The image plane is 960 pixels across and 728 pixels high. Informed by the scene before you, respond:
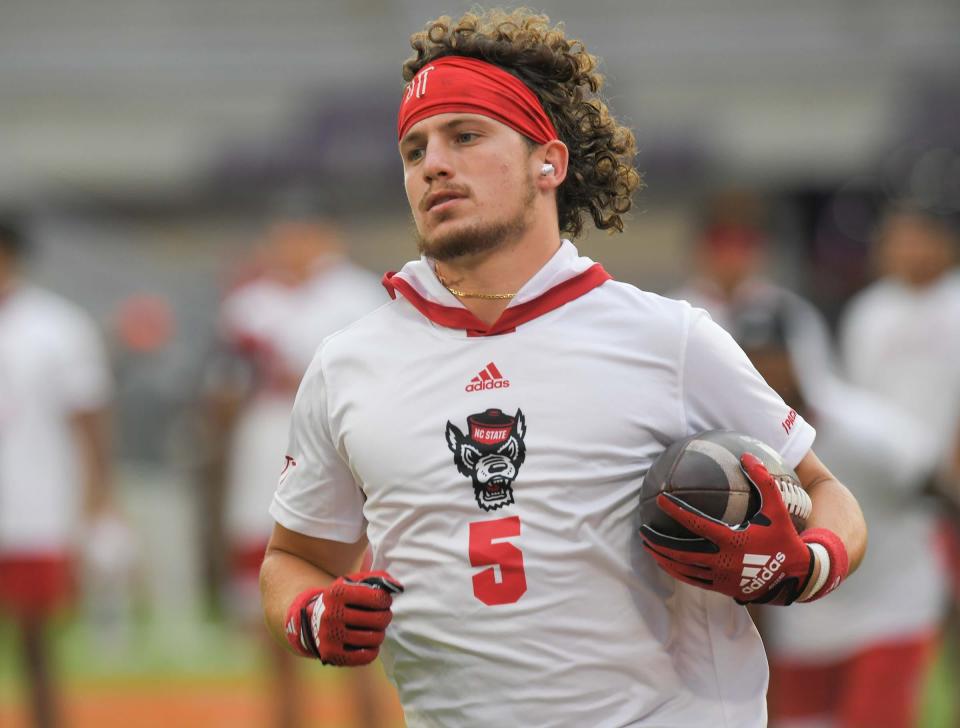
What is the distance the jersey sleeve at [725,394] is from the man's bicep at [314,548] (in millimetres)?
810

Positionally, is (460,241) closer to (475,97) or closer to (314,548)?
(475,97)

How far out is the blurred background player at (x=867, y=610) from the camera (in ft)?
18.4

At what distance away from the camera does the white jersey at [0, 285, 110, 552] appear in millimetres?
7516

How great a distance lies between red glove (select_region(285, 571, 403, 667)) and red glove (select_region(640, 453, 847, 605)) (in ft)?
1.68

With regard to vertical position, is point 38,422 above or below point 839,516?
above

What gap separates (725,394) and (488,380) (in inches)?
18.2

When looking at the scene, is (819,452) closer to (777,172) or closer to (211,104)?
(777,172)

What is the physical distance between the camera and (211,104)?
80.9ft

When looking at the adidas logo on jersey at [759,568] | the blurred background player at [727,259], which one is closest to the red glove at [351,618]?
the adidas logo on jersey at [759,568]

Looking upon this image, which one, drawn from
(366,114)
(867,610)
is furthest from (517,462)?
(366,114)

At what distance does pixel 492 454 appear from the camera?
2.92 meters

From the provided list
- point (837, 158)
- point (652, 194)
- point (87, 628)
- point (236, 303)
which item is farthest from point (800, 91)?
point (236, 303)

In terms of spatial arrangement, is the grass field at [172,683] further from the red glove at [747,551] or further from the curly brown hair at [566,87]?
the red glove at [747,551]

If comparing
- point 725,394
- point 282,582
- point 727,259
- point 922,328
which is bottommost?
point 282,582
